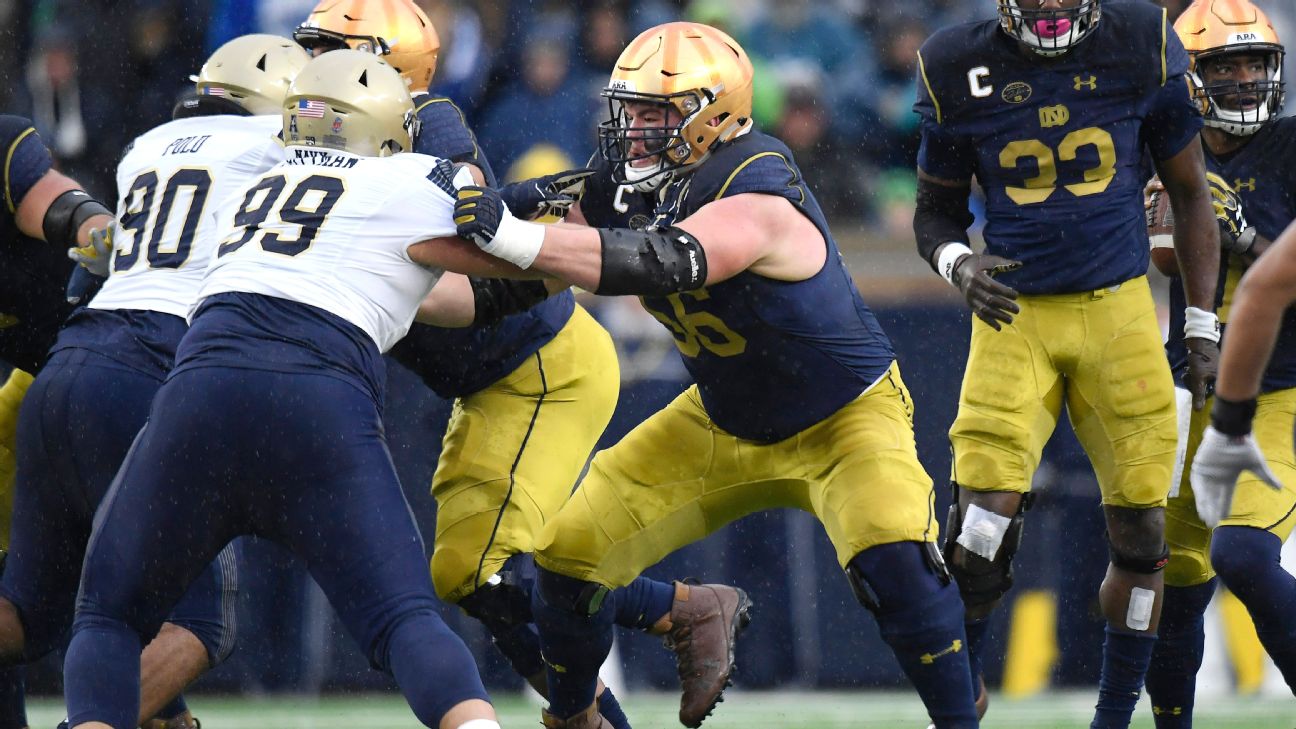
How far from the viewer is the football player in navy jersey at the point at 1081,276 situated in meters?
4.85

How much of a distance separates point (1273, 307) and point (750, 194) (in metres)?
1.37

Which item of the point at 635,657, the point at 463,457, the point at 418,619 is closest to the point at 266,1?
the point at 635,657

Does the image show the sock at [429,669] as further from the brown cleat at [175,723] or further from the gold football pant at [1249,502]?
the gold football pant at [1249,502]

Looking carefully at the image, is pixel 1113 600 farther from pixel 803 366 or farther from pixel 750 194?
pixel 750 194

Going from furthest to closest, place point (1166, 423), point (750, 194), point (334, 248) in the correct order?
1. point (1166, 423)
2. point (750, 194)
3. point (334, 248)

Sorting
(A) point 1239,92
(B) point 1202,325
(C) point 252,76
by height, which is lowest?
(B) point 1202,325

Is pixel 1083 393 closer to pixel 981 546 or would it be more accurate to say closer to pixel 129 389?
pixel 981 546

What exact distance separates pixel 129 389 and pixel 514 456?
115cm

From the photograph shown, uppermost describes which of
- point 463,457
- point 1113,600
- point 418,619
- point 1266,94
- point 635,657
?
point 1266,94

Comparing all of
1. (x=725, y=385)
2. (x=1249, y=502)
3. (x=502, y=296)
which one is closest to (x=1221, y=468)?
(x=725, y=385)

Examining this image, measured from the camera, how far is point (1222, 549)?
4.92 metres

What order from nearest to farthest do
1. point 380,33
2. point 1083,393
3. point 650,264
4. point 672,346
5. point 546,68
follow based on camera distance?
point 650,264, point 1083,393, point 380,33, point 672,346, point 546,68

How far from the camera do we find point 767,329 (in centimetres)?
424

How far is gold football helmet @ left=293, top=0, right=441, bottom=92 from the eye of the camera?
538 centimetres
